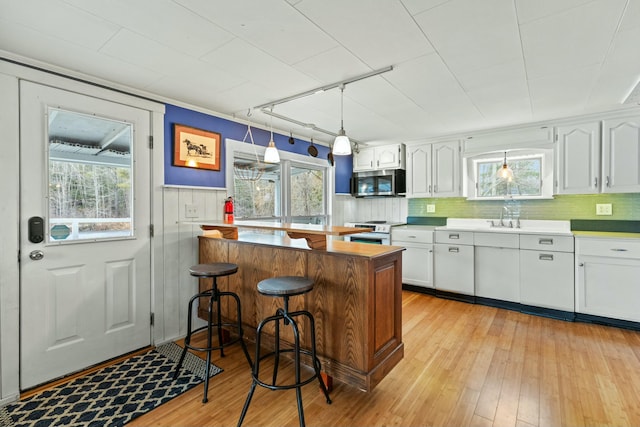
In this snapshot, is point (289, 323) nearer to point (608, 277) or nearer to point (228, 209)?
point (228, 209)

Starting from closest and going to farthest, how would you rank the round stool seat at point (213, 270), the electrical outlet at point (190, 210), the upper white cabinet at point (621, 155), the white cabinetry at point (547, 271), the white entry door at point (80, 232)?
the white entry door at point (80, 232), the round stool seat at point (213, 270), the electrical outlet at point (190, 210), the upper white cabinet at point (621, 155), the white cabinetry at point (547, 271)

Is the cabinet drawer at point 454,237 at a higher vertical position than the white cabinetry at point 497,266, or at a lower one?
higher

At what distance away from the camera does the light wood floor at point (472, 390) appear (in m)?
1.74

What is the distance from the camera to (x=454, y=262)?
3.82 m

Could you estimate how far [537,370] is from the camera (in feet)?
7.30

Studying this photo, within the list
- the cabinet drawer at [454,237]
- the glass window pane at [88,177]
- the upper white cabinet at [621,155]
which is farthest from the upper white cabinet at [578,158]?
the glass window pane at [88,177]

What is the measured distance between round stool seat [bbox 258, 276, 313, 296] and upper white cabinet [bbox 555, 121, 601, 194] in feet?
11.0

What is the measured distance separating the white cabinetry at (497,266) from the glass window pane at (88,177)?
375cm

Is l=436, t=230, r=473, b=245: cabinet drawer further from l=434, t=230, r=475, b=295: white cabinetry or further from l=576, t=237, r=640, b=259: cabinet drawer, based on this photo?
l=576, t=237, r=640, b=259: cabinet drawer

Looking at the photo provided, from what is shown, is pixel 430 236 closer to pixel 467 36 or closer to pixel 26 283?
pixel 467 36

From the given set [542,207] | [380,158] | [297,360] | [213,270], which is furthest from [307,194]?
[542,207]

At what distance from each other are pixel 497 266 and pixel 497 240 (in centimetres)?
31

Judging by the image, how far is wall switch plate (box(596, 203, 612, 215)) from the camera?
338cm

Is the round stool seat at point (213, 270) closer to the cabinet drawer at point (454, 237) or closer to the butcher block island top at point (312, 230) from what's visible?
the butcher block island top at point (312, 230)
